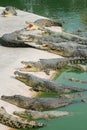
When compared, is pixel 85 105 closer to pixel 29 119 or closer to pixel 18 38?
pixel 29 119

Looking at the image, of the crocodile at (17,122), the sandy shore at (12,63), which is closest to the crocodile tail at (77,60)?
the sandy shore at (12,63)

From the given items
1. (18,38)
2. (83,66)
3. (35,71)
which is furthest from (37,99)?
(18,38)

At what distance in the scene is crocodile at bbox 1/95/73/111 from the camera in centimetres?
1616

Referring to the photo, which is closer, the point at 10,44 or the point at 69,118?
the point at 69,118

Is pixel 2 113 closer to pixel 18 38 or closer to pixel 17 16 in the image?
pixel 18 38

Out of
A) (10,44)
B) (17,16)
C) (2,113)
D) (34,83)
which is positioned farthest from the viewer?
(17,16)

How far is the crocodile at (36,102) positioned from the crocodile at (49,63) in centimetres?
398

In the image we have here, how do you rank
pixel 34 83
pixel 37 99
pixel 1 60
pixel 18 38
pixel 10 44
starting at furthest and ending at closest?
pixel 18 38 → pixel 10 44 → pixel 1 60 → pixel 34 83 → pixel 37 99

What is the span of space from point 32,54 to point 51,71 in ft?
8.41

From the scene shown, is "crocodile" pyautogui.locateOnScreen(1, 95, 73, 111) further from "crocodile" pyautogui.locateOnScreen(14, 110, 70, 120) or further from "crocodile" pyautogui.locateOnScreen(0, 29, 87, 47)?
"crocodile" pyautogui.locateOnScreen(0, 29, 87, 47)

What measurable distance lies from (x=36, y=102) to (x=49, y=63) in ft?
17.8

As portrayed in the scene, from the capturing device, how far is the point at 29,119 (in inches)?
603

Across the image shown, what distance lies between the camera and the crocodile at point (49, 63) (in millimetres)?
20625

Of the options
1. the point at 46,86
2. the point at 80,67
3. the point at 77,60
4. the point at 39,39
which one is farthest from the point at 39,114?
the point at 39,39
